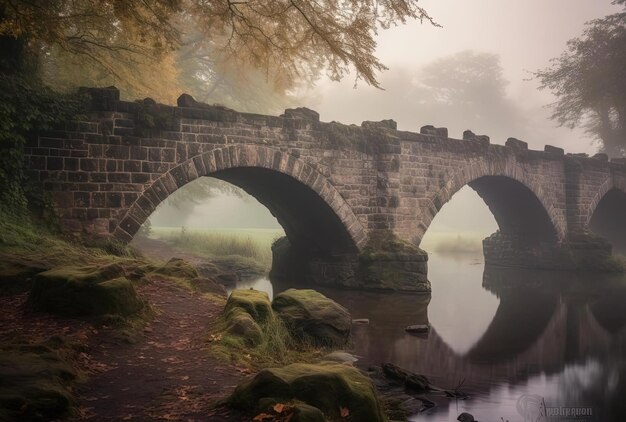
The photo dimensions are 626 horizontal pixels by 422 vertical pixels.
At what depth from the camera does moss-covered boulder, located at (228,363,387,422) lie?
3.91m

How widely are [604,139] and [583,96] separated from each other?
19.9ft

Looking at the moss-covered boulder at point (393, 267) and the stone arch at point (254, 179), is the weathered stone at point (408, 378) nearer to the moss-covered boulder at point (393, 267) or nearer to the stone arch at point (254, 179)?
the stone arch at point (254, 179)

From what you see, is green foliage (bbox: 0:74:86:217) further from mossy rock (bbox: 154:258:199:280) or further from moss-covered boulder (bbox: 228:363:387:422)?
moss-covered boulder (bbox: 228:363:387:422)

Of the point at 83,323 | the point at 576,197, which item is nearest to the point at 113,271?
the point at 83,323

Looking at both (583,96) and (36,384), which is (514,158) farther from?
(36,384)

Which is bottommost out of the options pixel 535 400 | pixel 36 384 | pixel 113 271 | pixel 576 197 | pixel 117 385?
pixel 535 400

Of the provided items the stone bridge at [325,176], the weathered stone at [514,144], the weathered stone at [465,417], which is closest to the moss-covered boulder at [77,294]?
the weathered stone at [465,417]

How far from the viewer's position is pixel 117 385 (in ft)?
14.3

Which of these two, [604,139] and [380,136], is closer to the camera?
[380,136]

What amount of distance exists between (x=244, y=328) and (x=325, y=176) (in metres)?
8.18

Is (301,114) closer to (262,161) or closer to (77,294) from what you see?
(262,161)


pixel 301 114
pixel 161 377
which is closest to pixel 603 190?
pixel 301 114

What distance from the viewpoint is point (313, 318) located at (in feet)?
26.8

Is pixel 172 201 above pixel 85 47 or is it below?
below
